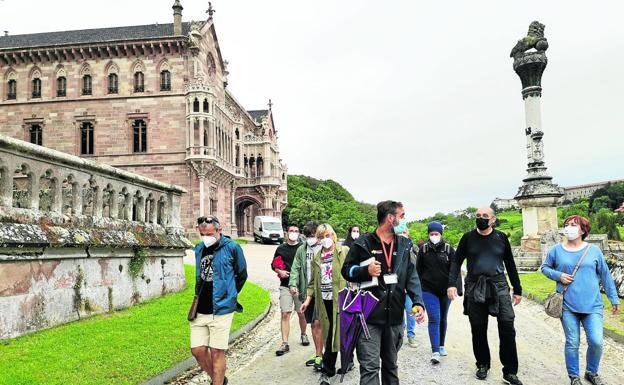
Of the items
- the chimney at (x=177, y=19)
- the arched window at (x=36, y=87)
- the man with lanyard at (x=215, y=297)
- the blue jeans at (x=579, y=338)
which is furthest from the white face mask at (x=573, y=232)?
the arched window at (x=36, y=87)

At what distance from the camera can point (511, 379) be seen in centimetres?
605

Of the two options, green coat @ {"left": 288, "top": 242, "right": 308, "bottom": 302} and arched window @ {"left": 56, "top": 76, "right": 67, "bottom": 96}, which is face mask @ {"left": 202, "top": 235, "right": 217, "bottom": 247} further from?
arched window @ {"left": 56, "top": 76, "right": 67, "bottom": 96}

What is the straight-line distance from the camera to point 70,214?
8.70 metres

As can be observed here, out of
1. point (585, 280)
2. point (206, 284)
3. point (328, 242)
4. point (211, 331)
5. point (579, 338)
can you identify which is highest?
point (328, 242)

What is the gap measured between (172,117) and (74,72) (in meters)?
8.11

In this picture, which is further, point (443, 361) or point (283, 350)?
point (283, 350)

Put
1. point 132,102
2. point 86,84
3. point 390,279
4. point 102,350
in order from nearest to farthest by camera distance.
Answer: point 390,279
point 102,350
point 132,102
point 86,84

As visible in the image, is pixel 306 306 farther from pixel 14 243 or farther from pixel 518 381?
pixel 14 243

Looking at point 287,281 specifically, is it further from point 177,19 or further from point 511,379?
point 177,19

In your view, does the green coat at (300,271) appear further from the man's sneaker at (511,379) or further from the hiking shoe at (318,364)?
the man's sneaker at (511,379)

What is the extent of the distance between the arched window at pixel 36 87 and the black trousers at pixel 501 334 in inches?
1605

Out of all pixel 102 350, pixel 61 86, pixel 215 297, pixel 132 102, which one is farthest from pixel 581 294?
pixel 61 86

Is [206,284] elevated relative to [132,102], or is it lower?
lower

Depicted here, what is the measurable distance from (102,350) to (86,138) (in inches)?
1439
